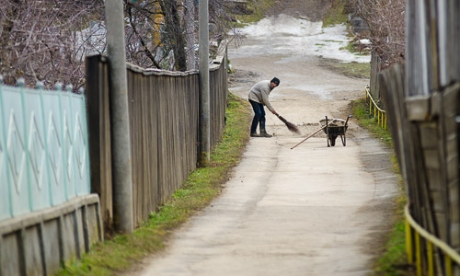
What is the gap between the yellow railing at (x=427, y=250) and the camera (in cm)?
712

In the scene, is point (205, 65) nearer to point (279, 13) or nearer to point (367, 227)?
point (367, 227)

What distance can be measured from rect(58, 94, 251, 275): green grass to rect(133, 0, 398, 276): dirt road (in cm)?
21

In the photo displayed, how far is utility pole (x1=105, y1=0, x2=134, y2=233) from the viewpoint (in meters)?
11.4

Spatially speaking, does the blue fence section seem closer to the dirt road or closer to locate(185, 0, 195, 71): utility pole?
the dirt road

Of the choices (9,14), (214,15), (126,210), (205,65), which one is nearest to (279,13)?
(214,15)

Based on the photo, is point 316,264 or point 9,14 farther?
point 9,14

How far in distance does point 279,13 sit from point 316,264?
53946mm

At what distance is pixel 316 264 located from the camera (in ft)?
34.4

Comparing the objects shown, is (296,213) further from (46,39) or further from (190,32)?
(190,32)

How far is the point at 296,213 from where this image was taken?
1443cm

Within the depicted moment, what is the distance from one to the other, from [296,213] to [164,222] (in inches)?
84.1

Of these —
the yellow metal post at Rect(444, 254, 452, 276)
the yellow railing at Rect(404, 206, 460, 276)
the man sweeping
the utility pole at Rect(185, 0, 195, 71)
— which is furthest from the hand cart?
the yellow metal post at Rect(444, 254, 452, 276)

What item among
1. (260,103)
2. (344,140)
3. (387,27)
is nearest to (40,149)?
(344,140)

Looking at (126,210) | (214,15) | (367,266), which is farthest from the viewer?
(214,15)
